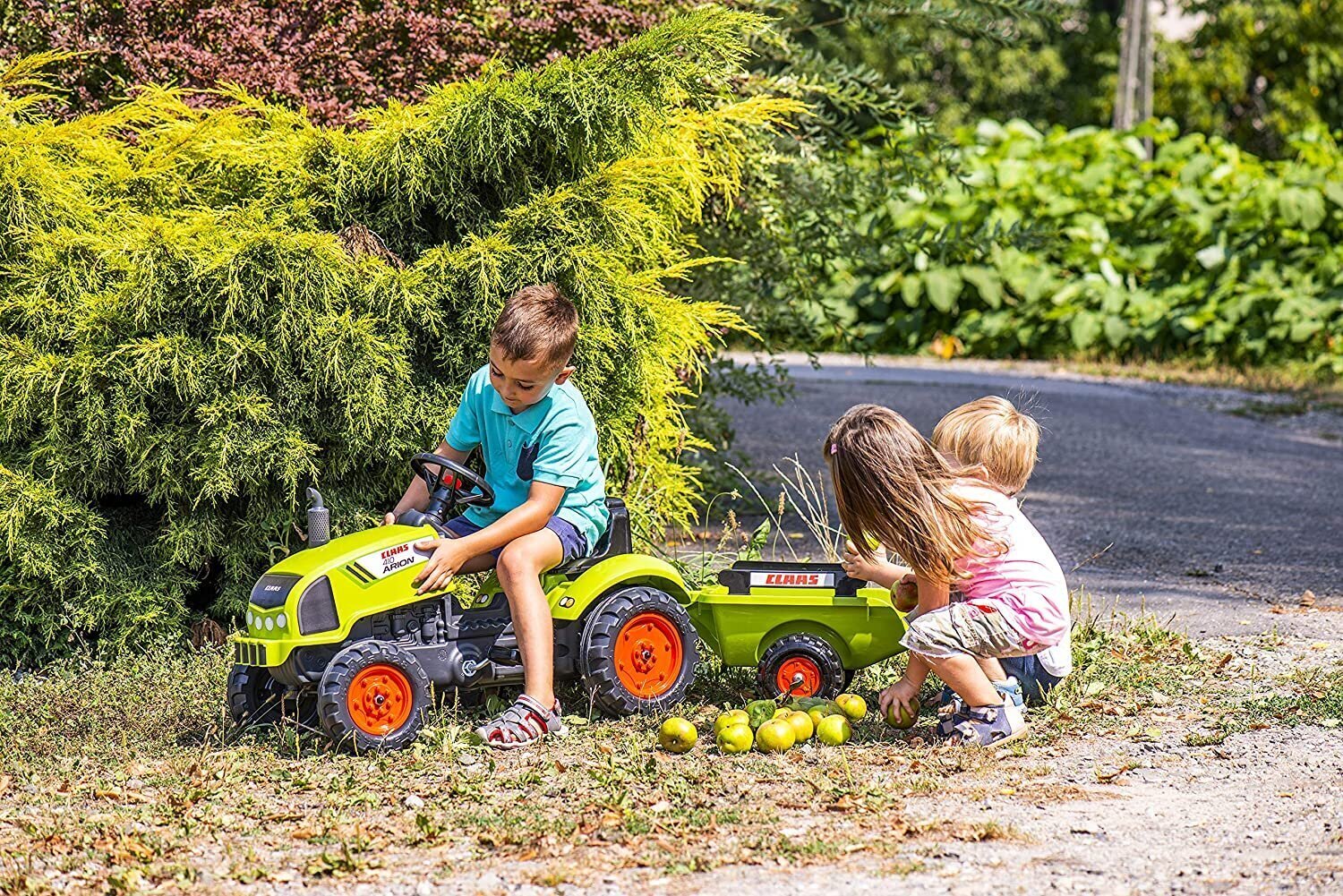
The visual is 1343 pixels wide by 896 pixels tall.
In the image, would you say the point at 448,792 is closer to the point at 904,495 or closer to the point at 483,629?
the point at 483,629

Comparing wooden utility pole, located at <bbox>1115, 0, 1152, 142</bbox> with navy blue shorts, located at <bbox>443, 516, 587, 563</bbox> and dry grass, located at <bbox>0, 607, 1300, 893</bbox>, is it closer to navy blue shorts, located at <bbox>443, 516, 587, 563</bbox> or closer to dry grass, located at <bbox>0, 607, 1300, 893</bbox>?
dry grass, located at <bbox>0, 607, 1300, 893</bbox>

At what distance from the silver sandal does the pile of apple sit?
302 millimetres

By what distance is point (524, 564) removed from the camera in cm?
416

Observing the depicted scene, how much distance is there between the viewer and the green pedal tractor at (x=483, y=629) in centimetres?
402

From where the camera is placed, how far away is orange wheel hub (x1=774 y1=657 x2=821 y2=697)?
4492 millimetres

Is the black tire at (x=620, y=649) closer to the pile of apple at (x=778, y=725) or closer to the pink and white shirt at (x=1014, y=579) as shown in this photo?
the pile of apple at (x=778, y=725)

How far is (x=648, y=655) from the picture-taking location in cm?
444

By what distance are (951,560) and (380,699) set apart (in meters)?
1.57

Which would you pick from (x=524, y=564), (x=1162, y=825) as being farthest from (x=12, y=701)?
(x=1162, y=825)

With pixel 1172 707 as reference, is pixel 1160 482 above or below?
above

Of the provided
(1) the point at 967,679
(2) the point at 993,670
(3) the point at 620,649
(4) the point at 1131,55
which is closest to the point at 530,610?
(3) the point at 620,649

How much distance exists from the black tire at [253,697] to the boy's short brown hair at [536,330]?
111 cm

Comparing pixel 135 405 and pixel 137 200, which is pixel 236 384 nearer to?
pixel 135 405

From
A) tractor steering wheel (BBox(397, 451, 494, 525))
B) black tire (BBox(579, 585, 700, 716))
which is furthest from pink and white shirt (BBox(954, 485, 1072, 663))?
tractor steering wheel (BBox(397, 451, 494, 525))
